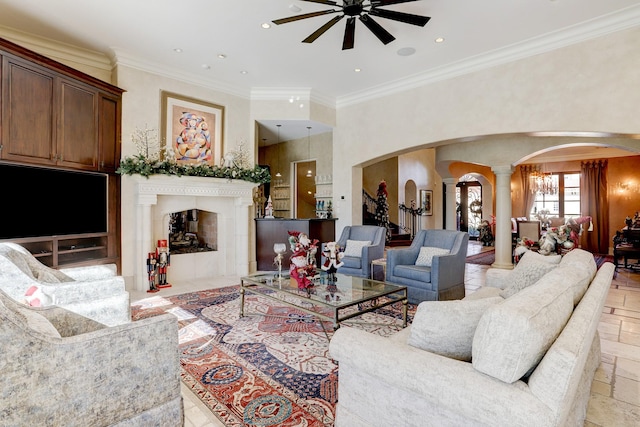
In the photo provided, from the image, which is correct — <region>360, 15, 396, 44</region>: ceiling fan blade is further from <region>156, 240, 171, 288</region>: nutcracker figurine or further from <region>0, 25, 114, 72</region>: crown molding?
<region>156, 240, 171, 288</region>: nutcracker figurine

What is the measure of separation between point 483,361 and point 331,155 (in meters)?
7.20

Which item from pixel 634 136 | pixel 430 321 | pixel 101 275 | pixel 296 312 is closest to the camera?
pixel 430 321

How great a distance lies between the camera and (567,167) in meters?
10.8

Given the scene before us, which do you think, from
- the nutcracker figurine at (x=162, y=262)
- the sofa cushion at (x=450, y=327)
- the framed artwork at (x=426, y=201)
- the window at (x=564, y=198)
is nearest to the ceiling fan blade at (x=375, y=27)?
the sofa cushion at (x=450, y=327)

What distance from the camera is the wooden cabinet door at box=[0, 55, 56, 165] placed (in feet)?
12.3

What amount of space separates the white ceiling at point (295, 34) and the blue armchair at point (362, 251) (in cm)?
286

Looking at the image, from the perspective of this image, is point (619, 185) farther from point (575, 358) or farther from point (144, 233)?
point (144, 233)

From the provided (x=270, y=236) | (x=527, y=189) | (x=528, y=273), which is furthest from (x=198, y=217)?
(x=527, y=189)

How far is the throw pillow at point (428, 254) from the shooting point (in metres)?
4.63

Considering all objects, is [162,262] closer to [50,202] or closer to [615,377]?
[50,202]

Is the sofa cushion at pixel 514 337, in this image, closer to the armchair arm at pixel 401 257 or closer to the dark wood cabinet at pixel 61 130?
the armchair arm at pixel 401 257

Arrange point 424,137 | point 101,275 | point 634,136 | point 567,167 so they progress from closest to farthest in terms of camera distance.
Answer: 1. point 101,275
2. point 634,136
3. point 424,137
4. point 567,167

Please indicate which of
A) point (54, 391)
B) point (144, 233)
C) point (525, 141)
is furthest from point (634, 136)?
point (144, 233)

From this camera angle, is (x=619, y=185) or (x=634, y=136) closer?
(x=634, y=136)
